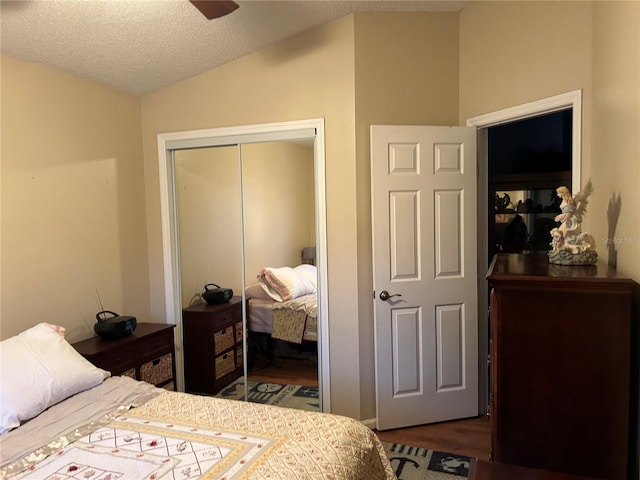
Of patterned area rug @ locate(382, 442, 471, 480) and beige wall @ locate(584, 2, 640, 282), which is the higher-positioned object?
beige wall @ locate(584, 2, 640, 282)

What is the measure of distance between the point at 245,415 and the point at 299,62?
2297mm

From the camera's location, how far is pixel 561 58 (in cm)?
231

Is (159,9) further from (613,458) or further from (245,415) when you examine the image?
(613,458)

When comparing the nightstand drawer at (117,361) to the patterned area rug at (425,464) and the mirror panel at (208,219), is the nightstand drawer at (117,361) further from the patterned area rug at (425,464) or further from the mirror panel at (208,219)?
the patterned area rug at (425,464)

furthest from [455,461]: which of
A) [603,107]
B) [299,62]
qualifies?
[299,62]

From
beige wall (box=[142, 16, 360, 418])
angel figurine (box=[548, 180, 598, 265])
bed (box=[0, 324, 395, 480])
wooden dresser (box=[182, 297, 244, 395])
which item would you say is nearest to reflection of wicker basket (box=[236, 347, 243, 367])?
wooden dresser (box=[182, 297, 244, 395])

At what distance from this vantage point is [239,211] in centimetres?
315

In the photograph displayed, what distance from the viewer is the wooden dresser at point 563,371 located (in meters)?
1.48

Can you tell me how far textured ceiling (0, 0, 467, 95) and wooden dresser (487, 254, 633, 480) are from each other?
6.65ft

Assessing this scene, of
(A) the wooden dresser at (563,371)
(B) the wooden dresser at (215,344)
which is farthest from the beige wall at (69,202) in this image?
(A) the wooden dresser at (563,371)

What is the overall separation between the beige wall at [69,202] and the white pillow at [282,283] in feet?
3.32

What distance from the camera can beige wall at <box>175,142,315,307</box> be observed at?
9.82 feet

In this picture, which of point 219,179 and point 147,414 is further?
point 219,179

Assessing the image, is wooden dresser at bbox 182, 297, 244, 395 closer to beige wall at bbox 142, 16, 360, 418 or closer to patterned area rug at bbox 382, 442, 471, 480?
beige wall at bbox 142, 16, 360, 418
